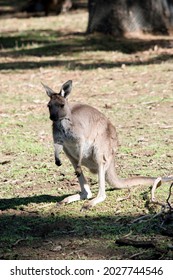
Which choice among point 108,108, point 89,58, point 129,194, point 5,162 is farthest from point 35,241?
point 89,58

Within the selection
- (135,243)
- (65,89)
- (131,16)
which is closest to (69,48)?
(131,16)

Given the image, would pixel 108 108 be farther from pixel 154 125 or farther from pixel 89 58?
pixel 89 58

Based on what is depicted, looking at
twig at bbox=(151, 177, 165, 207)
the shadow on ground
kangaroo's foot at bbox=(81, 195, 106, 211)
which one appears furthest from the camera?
the shadow on ground

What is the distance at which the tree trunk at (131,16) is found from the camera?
14125mm

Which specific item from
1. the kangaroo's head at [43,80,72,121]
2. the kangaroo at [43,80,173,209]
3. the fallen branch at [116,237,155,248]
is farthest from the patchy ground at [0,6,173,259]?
the kangaroo's head at [43,80,72,121]

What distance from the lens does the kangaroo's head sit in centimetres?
564

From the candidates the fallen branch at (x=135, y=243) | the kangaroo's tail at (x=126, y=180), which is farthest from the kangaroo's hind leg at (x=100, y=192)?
the fallen branch at (x=135, y=243)

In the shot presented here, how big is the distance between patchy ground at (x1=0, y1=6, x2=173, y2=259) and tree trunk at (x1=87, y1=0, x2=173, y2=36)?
0.29 meters

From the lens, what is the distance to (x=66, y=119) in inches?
226

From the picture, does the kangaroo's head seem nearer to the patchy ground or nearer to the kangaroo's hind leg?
the kangaroo's hind leg

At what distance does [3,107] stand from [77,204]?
4211 mm

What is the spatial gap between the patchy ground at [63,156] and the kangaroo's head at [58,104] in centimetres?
75

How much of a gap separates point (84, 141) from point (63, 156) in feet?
6.23

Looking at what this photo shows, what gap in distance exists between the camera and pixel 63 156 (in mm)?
7648
